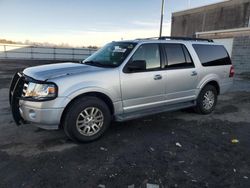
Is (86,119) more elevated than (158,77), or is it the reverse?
(158,77)

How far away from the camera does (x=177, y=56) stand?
4656 mm

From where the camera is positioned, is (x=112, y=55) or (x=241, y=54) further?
(x=241, y=54)

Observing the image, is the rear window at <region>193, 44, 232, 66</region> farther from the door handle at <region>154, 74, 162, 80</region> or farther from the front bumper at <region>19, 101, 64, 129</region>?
the front bumper at <region>19, 101, 64, 129</region>

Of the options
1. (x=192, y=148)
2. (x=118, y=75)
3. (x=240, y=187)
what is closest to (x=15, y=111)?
(x=118, y=75)

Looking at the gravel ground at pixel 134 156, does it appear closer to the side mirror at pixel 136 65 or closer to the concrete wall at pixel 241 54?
the side mirror at pixel 136 65

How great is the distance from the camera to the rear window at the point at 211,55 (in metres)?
5.11

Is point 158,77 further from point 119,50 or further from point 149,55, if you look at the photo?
point 119,50

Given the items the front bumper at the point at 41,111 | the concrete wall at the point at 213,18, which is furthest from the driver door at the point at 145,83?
the concrete wall at the point at 213,18

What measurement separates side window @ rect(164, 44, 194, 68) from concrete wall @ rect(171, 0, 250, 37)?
67.5ft

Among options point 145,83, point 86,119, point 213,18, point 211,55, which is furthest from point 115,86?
point 213,18

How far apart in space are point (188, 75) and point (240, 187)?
8.88ft

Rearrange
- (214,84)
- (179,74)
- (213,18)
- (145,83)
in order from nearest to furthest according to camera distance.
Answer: (145,83)
(179,74)
(214,84)
(213,18)

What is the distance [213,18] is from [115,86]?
25.3 metres

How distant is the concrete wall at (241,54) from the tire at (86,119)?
13.7 metres
